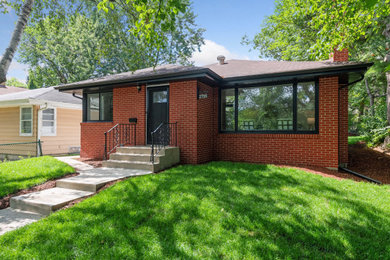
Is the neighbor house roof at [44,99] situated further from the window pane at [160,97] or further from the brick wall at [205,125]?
the brick wall at [205,125]

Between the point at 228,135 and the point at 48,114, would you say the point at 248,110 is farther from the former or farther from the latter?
the point at 48,114

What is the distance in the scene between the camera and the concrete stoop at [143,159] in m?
5.88

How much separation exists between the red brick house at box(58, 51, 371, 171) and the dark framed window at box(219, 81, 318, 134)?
27 millimetres

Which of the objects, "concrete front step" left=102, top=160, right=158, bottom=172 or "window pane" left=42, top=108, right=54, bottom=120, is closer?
"concrete front step" left=102, top=160, right=158, bottom=172

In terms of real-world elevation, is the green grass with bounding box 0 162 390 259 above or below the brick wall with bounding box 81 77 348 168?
below

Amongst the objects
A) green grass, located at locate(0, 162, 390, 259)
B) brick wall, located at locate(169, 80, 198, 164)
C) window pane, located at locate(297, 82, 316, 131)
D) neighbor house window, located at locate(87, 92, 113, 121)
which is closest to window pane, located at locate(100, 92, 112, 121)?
neighbor house window, located at locate(87, 92, 113, 121)

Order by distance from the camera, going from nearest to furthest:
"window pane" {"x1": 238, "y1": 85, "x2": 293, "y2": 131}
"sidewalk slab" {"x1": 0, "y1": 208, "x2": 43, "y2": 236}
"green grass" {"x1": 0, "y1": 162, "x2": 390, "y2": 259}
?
1. "green grass" {"x1": 0, "y1": 162, "x2": 390, "y2": 259}
2. "sidewalk slab" {"x1": 0, "y1": 208, "x2": 43, "y2": 236}
3. "window pane" {"x1": 238, "y1": 85, "x2": 293, "y2": 131}

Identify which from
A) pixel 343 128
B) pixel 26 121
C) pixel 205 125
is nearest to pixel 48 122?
pixel 26 121

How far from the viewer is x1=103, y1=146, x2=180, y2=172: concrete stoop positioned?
232 inches

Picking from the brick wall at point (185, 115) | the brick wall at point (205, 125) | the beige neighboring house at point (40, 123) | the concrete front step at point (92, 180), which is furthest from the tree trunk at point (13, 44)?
the brick wall at point (205, 125)

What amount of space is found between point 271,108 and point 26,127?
11.8m

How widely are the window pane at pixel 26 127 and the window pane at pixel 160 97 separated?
A: 7551 millimetres

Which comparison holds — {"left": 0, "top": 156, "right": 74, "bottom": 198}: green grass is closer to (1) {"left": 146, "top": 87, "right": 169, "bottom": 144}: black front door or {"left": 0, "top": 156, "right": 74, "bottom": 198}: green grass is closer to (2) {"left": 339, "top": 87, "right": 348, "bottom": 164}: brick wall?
(1) {"left": 146, "top": 87, "right": 169, "bottom": 144}: black front door

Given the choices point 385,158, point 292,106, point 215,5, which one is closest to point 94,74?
point 215,5
